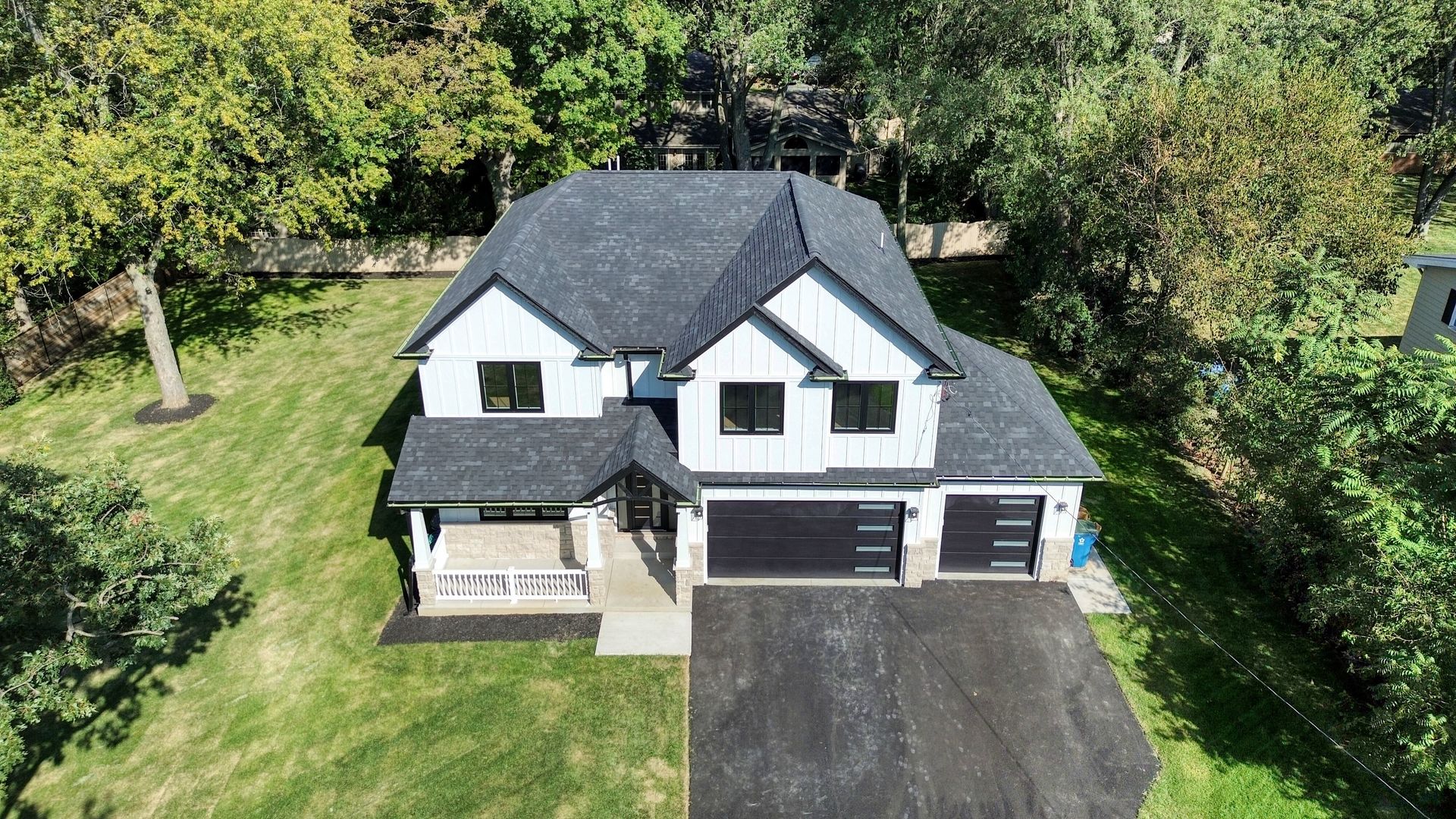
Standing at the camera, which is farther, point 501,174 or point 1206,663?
point 501,174

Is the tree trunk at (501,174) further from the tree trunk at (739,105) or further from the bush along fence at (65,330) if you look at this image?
the bush along fence at (65,330)

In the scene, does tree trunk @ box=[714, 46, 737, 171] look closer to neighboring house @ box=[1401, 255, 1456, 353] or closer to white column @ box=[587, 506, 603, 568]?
neighboring house @ box=[1401, 255, 1456, 353]

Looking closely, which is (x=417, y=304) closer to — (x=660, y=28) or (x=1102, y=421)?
(x=660, y=28)

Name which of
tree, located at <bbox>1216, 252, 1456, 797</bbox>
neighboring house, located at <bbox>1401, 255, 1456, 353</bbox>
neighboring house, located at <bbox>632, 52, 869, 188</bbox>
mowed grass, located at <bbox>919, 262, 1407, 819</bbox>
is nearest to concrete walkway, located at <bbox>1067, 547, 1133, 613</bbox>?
mowed grass, located at <bbox>919, 262, 1407, 819</bbox>

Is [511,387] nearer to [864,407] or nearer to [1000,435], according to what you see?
[864,407]

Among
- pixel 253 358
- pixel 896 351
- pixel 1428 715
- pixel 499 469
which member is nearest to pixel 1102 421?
pixel 896 351

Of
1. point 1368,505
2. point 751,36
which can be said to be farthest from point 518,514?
point 751,36
